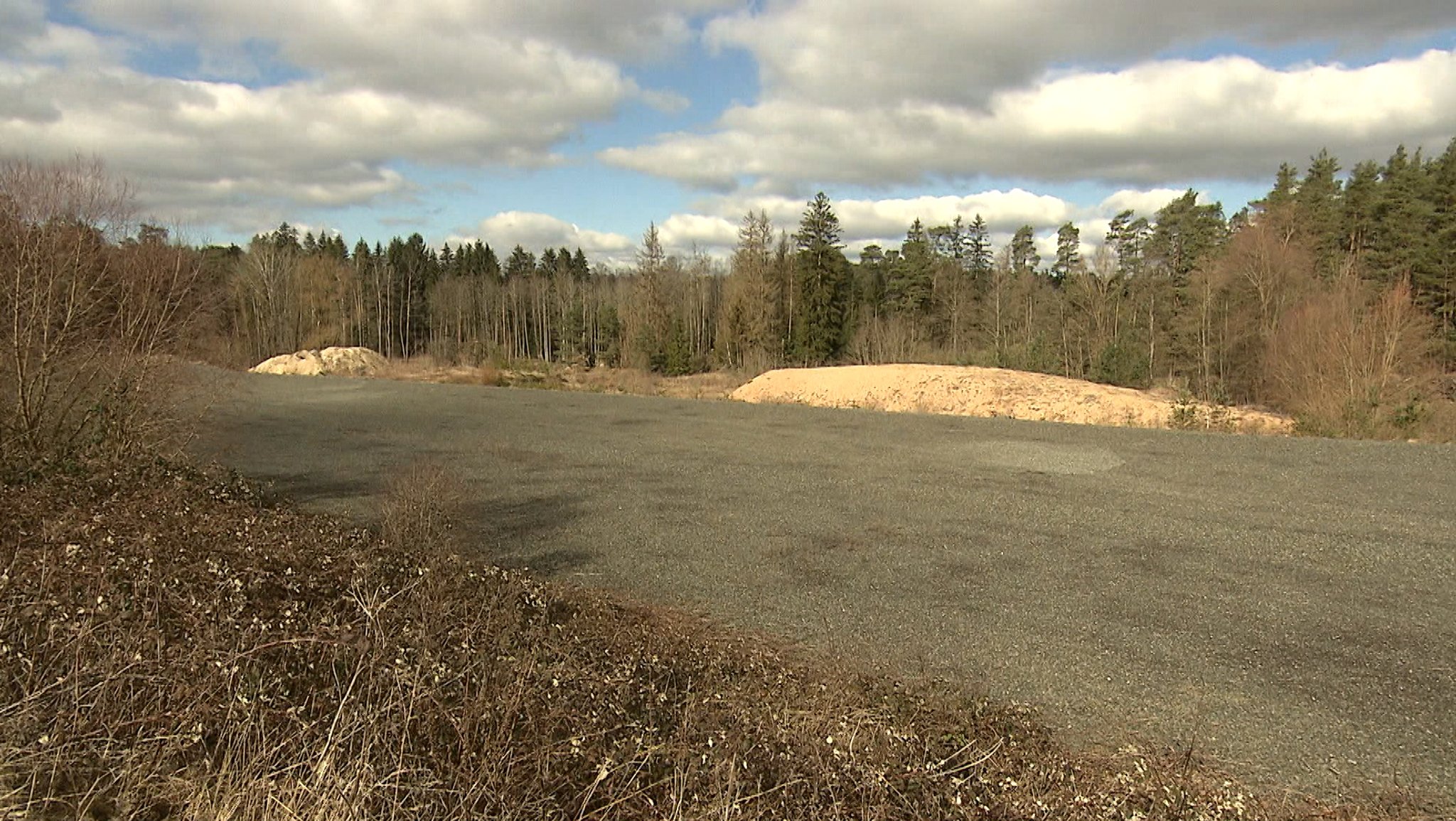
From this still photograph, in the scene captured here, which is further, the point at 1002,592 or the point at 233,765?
the point at 1002,592

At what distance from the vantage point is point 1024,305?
161 feet

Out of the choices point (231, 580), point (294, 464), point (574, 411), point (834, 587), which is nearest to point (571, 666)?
point (231, 580)

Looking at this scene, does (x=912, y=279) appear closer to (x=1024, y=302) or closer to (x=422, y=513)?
(x=1024, y=302)

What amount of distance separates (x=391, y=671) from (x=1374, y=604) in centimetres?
555

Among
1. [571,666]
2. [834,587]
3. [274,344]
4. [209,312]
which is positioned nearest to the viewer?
[571,666]

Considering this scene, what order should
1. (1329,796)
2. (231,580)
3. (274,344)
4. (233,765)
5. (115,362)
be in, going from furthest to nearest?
(274,344) → (115,362) → (231,580) → (1329,796) → (233,765)

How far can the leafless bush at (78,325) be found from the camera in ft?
20.9

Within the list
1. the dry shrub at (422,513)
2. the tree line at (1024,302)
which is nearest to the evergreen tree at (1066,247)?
the tree line at (1024,302)

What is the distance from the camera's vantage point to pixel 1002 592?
17.4 ft

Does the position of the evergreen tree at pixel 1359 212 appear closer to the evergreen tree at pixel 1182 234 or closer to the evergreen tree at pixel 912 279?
the evergreen tree at pixel 1182 234

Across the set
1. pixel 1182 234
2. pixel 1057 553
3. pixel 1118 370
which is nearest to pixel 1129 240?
pixel 1182 234

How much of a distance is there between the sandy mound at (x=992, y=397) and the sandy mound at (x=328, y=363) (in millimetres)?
17331

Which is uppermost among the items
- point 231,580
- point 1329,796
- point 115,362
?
point 115,362

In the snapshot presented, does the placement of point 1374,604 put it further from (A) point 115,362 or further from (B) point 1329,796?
(A) point 115,362
